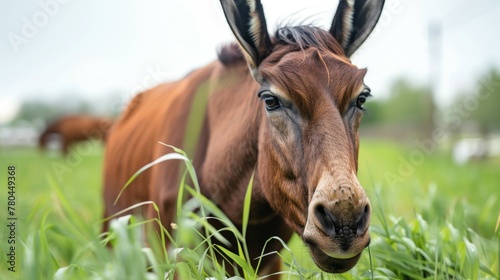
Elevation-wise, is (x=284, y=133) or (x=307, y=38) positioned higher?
(x=307, y=38)

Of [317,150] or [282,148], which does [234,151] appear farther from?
[317,150]

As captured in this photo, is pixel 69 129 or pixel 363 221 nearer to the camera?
pixel 363 221

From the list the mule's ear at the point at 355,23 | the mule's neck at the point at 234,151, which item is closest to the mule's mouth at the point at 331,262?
the mule's neck at the point at 234,151

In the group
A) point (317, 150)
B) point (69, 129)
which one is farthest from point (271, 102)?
point (69, 129)

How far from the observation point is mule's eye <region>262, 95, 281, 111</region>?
2727 mm

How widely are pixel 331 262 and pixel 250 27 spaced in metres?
1.37

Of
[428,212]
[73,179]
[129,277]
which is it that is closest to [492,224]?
[428,212]

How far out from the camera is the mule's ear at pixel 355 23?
3.06 metres

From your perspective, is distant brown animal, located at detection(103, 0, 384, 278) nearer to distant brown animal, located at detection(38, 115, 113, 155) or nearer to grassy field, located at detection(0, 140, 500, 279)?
grassy field, located at detection(0, 140, 500, 279)

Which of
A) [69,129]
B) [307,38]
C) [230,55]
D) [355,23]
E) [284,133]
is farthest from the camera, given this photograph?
[69,129]

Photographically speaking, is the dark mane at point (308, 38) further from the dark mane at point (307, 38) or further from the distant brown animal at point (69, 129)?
the distant brown animal at point (69, 129)

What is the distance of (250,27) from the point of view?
2938mm

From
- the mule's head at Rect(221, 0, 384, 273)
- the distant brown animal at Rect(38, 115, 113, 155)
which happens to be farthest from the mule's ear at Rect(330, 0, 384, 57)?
the distant brown animal at Rect(38, 115, 113, 155)

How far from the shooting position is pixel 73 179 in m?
12.3
